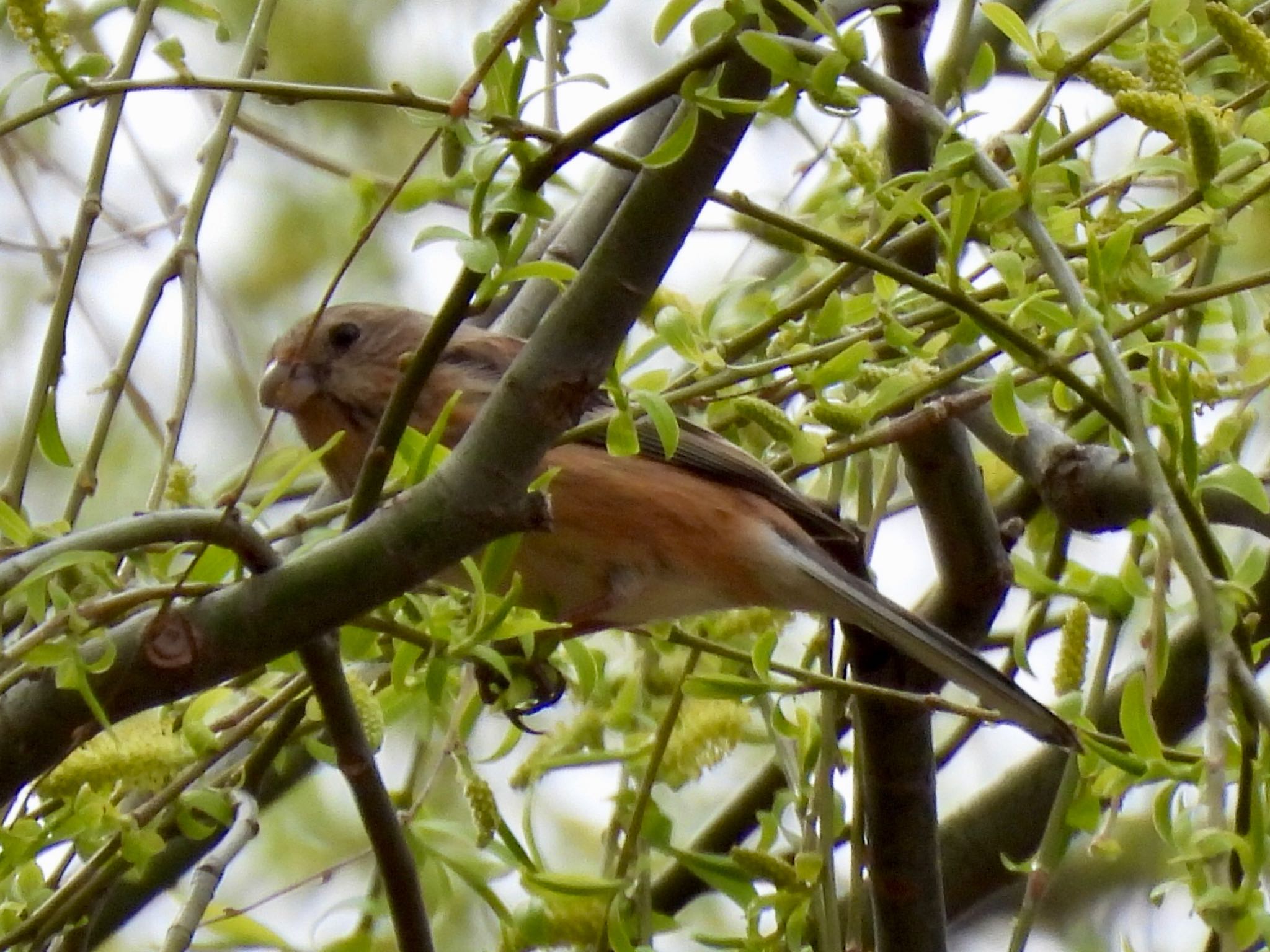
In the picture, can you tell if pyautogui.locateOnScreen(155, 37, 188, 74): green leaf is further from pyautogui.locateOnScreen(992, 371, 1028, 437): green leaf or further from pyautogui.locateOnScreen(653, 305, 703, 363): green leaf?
pyautogui.locateOnScreen(992, 371, 1028, 437): green leaf

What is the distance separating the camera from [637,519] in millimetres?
2859

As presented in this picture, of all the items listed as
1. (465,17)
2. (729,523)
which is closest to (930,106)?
(729,523)

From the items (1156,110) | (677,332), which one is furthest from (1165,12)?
(677,332)

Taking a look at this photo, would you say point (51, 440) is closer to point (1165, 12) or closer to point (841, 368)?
point (841, 368)

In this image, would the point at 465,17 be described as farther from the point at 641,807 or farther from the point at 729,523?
the point at 641,807

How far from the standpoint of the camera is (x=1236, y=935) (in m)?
1.28

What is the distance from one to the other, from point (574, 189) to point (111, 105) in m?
0.65

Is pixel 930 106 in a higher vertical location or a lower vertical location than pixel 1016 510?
lower

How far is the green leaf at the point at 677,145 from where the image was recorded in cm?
144

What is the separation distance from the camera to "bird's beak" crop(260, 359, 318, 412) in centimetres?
299

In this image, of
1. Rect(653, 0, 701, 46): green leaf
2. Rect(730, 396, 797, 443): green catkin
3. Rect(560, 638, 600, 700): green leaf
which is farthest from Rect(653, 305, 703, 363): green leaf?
Rect(560, 638, 600, 700): green leaf

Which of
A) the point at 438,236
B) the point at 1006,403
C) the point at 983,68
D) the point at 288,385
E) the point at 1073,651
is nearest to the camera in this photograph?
the point at 438,236

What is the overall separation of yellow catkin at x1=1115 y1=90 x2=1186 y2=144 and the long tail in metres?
0.68

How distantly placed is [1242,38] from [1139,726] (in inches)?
26.2
